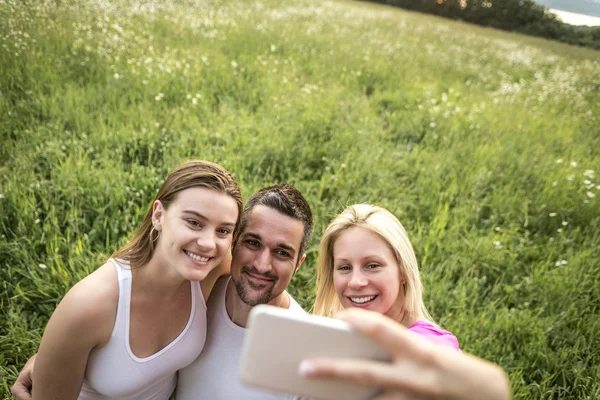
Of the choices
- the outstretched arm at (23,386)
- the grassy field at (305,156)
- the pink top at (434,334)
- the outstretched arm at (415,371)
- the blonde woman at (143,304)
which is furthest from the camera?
the grassy field at (305,156)

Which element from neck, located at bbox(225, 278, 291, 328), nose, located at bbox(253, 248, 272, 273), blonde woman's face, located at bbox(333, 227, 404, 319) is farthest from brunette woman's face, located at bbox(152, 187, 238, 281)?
blonde woman's face, located at bbox(333, 227, 404, 319)

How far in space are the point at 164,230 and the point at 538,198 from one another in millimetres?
3763

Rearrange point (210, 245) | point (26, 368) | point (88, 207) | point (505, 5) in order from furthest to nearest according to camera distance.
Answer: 1. point (505, 5)
2. point (88, 207)
3. point (26, 368)
4. point (210, 245)

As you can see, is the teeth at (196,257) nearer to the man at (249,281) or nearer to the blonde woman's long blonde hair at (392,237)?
the man at (249,281)

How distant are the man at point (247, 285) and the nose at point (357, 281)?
317 millimetres

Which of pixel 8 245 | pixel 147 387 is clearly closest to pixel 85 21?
pixel 8 245

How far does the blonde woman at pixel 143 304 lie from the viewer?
5.30 ft

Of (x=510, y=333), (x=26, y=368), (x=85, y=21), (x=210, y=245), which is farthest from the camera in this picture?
(x=85, y=21)

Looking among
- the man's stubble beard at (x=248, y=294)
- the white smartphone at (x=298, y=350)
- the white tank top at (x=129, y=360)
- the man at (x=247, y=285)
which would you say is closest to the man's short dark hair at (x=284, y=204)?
the man at (x=247, y=285)

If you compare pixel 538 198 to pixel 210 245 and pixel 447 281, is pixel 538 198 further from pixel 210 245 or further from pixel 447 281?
pixel 210 245

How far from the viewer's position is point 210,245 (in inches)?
64.7

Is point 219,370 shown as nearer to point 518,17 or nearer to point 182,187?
point 182,187

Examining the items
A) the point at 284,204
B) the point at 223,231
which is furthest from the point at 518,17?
the point at 223,231

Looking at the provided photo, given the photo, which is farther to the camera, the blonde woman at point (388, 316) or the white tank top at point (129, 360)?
the white tank top at point (129, 360)
